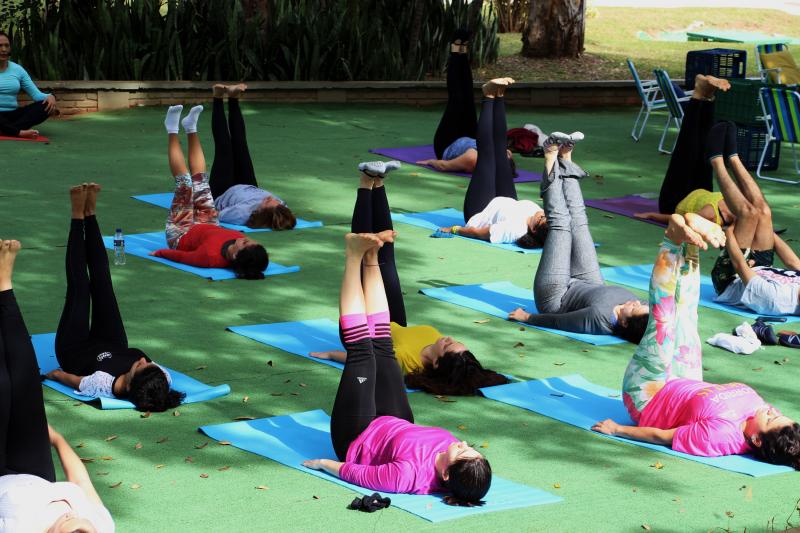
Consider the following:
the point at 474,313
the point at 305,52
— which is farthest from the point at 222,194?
the point at 305,52

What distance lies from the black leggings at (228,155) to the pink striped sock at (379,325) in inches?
200

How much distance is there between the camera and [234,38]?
661 inches

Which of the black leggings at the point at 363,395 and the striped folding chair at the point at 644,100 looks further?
the striped folding chair at the point at 644,100

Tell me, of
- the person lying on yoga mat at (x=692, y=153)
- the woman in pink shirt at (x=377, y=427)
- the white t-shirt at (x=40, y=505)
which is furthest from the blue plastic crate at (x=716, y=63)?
the white t-shirt at (x=40, y=505)

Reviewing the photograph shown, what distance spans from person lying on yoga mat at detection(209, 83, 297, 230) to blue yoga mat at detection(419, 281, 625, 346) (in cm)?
203

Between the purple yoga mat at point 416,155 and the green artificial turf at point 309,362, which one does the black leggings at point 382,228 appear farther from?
the purple yoga mat at point 416,155

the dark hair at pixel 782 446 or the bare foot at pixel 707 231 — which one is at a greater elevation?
the bare foot at pixel 707 231

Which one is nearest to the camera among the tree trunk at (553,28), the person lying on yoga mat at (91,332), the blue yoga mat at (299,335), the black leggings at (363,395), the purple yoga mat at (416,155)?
the black leggings at (363,395)

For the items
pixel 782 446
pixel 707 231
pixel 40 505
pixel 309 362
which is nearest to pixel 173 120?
pixel 309 362

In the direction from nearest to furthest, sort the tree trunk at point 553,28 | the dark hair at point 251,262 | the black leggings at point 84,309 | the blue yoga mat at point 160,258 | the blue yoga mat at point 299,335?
1. the black leggings at point 84,309
2. the blue yoga mat at point 299,335
3. the dark hair at point 251,262
4. the blue yoga mat at point 160,258
5. the tree trunk at point 553,28

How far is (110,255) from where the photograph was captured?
30.6 feet

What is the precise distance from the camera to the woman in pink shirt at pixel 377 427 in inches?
201

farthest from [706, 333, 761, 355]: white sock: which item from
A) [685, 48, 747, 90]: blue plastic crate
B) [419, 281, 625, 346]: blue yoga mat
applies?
[685, 48, 747, 90]: blue plastic crate

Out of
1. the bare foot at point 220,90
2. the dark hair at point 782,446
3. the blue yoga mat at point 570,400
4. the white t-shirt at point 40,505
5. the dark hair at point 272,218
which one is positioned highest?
the bare foot at point 220,90
